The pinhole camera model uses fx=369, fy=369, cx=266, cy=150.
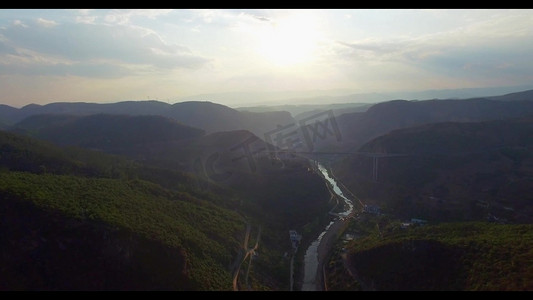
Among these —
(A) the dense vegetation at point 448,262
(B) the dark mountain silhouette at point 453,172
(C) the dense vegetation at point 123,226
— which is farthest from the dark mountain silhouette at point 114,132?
(A) the dense vegetation at point 448,262

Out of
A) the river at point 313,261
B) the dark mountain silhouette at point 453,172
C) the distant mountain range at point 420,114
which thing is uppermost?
the distant mountain range at point 420,114

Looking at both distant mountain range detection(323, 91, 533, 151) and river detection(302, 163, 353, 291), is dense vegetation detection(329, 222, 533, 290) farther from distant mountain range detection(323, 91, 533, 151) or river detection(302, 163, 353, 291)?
distant mountain range detection(323, 91, 533, 151)

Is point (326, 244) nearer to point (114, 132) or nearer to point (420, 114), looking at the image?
point (114, 132)

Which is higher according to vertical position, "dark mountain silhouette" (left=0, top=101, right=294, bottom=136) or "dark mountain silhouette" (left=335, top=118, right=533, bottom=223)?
"dark mountain silhouette" (left=0, top=101, right=294, bottom=136)

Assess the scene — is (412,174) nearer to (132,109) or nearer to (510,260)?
(510,260)

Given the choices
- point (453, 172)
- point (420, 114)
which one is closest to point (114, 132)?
point (453, 172)

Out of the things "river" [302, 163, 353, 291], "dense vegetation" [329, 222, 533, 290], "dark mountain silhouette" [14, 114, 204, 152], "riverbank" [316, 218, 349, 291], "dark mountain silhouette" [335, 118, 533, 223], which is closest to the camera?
"dense vegetation" [329, 222, 533, 290]

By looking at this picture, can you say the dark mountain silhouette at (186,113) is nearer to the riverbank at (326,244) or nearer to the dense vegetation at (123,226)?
the dense vegetation at (123,226)

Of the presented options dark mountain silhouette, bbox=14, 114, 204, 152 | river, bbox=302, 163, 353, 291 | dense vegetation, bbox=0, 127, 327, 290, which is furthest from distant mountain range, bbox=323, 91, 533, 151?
dense vegetation, bbox=0, 127, 327, 290

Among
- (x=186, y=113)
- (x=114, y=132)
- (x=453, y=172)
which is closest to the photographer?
(x=453, y=172)

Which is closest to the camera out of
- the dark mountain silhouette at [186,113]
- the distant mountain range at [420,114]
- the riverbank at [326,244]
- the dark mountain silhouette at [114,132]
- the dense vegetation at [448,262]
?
the dense vegetation at [448,262]

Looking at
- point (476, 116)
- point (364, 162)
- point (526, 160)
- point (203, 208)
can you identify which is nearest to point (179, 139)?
point (364, 162)
